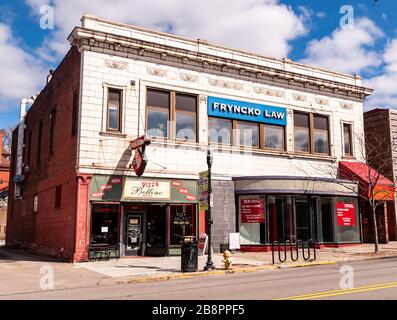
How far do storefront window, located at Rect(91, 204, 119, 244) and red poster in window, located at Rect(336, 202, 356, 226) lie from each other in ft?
42.2

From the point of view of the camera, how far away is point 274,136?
25828 mm

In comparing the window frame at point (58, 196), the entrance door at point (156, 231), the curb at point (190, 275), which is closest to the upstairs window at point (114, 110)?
the entrance door at point (156, 231)

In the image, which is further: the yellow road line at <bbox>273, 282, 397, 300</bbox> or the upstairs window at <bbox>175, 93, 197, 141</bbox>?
the upstairs window at <bbox>175, 93, 197, 141</bbox>

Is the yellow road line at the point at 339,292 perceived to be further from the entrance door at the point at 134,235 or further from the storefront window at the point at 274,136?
the storefront window at the point at 274,136

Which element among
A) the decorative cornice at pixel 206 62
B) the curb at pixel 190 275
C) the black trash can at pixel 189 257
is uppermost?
the decorative cornice at pixel 206 62

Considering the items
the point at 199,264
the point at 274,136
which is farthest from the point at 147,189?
the point at 274,136

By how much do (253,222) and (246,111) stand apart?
20.5 feet

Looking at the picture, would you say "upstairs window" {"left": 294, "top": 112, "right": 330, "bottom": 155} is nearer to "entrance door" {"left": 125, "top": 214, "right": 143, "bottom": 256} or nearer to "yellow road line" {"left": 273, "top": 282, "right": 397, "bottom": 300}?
"entrance door" {"left": 125, "top": 214, "right": 143, "bottom": 256}

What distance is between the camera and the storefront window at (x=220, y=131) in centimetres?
2384

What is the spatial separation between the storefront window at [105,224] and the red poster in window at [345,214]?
42.2 ft

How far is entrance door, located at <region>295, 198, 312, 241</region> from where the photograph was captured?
79.2 ft

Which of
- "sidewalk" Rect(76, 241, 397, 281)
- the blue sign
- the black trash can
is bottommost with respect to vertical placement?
"sidewalk" Rect(76, 241, 397, 281)

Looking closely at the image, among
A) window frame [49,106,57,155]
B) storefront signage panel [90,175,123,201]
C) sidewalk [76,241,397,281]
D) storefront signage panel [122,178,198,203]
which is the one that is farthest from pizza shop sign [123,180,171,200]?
window frame [49,106,57,155]

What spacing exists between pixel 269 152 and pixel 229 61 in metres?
5.60
